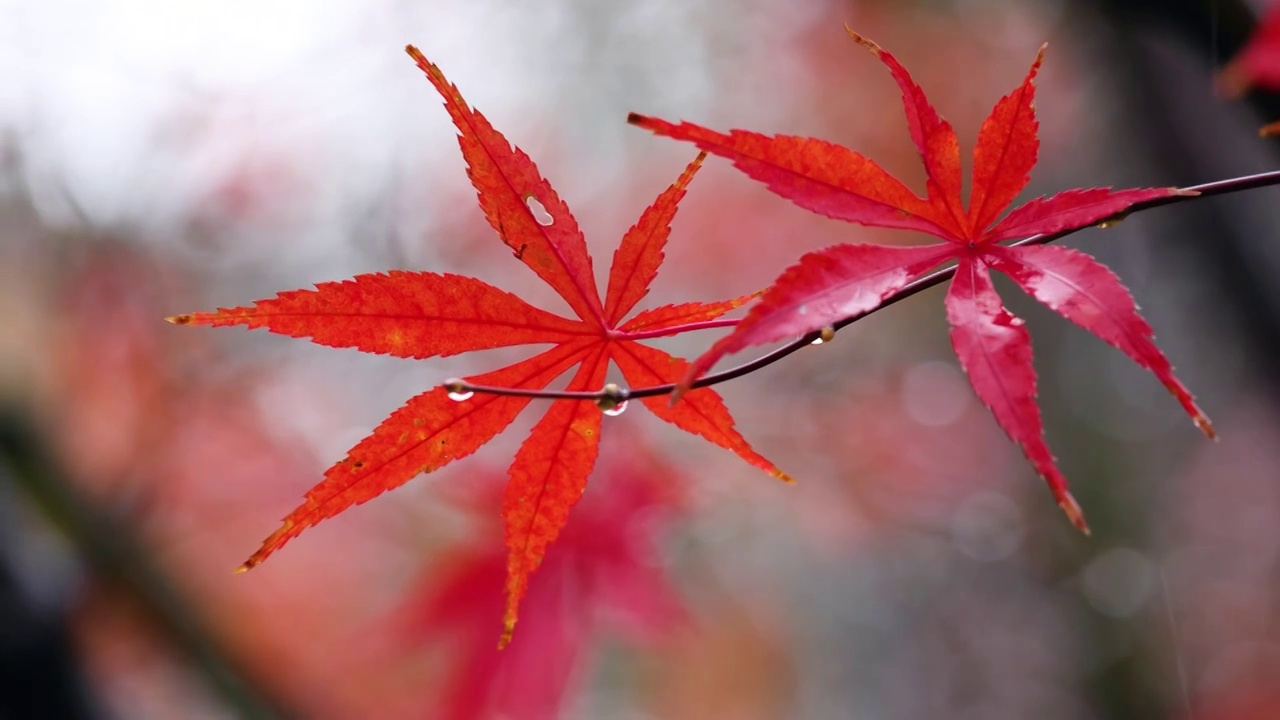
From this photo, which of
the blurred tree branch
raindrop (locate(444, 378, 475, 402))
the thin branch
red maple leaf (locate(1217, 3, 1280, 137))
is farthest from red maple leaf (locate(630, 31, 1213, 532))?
the blurred tree branch

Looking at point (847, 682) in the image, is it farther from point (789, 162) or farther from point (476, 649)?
point (789, 162)

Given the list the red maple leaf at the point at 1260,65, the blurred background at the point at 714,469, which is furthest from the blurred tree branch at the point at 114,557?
the red maple leaf at the point at 1260,65

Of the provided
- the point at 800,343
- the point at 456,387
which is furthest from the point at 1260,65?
the point at 456,387

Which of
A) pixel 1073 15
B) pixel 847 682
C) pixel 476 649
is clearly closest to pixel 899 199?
pixel 476 649

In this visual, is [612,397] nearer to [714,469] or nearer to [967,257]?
[967,257]

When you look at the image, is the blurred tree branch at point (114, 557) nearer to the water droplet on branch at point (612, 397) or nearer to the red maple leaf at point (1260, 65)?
the water droplet on branch at point (612, 397)

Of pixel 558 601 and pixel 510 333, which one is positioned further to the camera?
pixel 558 601
